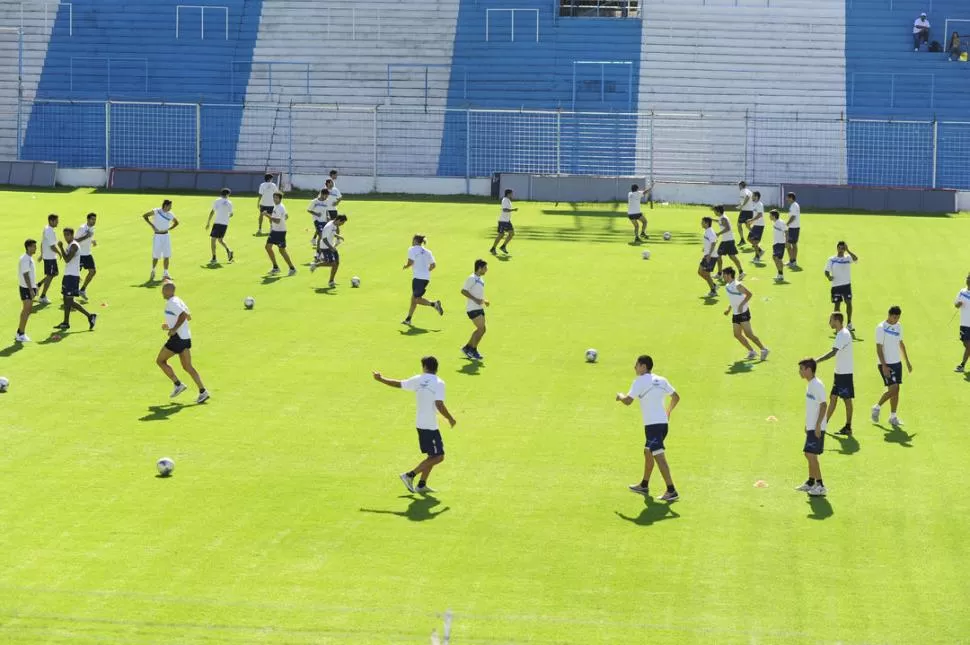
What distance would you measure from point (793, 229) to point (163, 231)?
642 inches

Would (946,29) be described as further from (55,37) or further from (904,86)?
(55,37)

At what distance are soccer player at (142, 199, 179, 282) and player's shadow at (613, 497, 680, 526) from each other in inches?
676

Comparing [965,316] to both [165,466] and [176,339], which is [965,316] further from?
[165,466]

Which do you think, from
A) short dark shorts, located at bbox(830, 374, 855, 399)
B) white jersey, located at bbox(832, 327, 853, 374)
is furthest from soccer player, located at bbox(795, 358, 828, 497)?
short dark shorts, located at bbox(830, 374, 855, 399)

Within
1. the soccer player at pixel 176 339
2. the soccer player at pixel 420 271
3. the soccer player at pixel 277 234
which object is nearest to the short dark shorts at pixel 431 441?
the soccer player at pixel 176 339

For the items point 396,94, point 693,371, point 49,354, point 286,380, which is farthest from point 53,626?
point 396,94

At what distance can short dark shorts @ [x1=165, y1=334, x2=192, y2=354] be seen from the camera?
2393cm

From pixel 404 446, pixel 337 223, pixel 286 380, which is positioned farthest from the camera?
pixel 337 223

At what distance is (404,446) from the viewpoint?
73.4 ft

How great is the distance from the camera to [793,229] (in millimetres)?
37469

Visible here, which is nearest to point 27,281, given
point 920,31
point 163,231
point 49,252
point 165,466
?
point 49,252

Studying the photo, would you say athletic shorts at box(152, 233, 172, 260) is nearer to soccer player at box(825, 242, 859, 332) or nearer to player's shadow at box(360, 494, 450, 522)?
soccer player at box(825, 242, 859, 332)

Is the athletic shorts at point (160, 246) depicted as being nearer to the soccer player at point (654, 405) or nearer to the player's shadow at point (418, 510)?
the player's shadow at point (418, 510)

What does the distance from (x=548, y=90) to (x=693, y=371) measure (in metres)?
32.1
